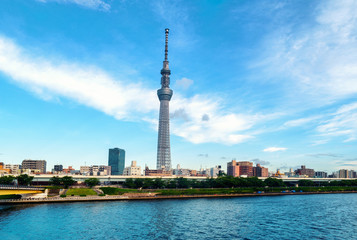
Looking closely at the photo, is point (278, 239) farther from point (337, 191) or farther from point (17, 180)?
point (337, 191)

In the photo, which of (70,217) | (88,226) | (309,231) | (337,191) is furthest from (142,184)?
(337,191)

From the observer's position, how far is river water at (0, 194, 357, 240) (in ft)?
182

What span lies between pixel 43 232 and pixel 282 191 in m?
133

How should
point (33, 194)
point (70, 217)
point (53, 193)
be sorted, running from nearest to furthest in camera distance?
point (70, 217) → point (33, 194) → point (53, 193)

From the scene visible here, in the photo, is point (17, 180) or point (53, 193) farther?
point (17, 180)

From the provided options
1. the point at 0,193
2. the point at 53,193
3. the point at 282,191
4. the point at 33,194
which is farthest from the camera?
the point at 282,191

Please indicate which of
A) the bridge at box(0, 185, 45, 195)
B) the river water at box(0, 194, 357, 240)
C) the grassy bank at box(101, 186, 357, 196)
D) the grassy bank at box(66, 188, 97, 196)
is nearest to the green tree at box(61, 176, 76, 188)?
the grassy bank at box(66, 188, 97, 196)

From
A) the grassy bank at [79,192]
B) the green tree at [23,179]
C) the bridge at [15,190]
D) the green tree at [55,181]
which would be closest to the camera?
the bridge at [15,190]

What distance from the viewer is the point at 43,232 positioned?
56188 millimetres

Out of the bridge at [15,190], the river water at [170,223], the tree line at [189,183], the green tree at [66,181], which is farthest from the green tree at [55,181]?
the river water at [170,223]

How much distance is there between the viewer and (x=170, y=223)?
6556 cm

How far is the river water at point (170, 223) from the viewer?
5547 centimetres

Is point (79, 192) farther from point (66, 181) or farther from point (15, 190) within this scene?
point (15, 190)

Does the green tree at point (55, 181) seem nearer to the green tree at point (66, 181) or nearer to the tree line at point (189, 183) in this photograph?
the green tree at point (66, 181)
